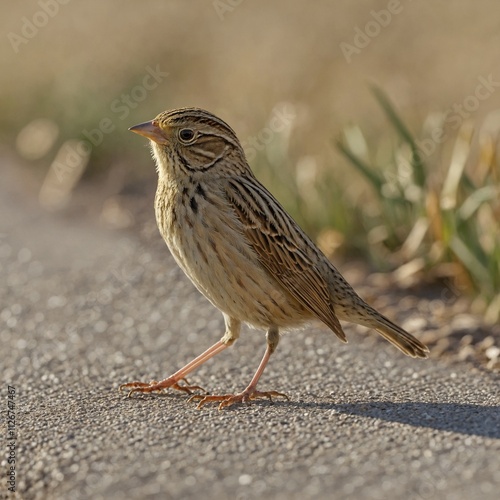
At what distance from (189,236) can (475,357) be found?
98.1 inches

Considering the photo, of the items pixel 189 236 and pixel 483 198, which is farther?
pixel 483 198

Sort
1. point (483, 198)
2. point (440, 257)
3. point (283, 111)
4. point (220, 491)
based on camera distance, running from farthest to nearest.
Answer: point (283, 111), point (440, 257), point (483, 198), point (220, 491)

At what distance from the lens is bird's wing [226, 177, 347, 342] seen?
6648mm

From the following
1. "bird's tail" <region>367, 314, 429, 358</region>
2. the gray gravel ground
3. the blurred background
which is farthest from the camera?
the blurred background

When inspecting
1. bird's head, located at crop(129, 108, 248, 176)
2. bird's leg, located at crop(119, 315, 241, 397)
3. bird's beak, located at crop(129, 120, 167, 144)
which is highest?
bird's beak, located at crop(129, 120, 167, 144)

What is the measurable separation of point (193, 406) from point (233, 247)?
1016 mm

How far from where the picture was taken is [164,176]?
22.1 ft

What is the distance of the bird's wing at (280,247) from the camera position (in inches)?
262

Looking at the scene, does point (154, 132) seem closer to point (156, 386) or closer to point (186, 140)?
point (186, 140)

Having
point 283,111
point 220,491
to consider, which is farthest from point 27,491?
point 283,111

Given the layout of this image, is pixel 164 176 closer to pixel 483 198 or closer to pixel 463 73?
pixel 483 198

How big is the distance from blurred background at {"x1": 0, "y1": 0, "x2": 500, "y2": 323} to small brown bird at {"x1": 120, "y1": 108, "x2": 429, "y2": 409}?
167 cm

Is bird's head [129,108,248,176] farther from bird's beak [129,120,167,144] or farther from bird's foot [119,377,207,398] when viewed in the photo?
bird's foot [119,377,207,398]

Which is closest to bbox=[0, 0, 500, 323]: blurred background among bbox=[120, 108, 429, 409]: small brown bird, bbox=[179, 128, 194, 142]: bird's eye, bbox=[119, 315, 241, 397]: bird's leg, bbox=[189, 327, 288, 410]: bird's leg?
bbox=[120, 108, 429, 409]: small brown bird
